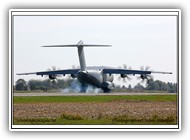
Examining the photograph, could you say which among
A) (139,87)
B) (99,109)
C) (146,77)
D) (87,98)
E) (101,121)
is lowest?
(101,121)

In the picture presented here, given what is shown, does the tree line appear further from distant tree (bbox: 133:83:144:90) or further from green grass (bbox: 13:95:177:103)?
green grass (bbox: 13:95:177:103)

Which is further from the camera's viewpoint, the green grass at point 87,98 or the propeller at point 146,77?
the green grass at point 87,98

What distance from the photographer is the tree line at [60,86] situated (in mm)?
14243

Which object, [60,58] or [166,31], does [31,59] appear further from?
[166,31]

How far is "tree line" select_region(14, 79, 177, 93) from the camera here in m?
14.2

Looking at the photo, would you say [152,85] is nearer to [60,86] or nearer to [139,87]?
[139,87]

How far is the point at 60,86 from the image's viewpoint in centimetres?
1525

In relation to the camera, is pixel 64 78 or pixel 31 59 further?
pixel 64 78

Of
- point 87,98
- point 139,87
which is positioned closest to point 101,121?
point 139,87

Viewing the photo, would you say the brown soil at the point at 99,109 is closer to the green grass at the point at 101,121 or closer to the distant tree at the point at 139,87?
the green grass at the point at 101,121

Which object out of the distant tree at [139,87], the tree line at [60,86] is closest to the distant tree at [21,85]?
the tree line at [60,86]

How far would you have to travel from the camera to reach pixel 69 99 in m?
15.9

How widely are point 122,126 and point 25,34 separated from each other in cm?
215
